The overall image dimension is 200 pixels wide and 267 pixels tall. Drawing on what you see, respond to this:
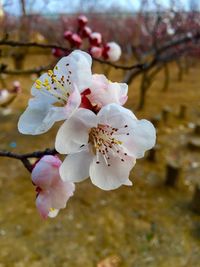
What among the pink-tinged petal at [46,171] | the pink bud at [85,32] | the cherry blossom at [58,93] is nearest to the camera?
the cherry blossom at [58,93]

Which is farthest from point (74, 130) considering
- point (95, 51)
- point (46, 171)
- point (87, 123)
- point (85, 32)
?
point (85, 32)

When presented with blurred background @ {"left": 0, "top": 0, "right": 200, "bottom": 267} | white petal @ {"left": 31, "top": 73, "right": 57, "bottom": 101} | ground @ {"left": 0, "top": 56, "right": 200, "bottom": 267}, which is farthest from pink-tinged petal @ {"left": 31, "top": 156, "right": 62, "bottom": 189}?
ground @ {"left": 0, "top": 56, "right": 200, "bottom": 267}

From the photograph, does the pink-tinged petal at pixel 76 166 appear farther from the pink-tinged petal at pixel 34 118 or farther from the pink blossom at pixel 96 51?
the pink blossom at pixel 96 51

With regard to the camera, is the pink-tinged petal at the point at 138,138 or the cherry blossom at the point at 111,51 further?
the cherry blossom at the point at 111,51

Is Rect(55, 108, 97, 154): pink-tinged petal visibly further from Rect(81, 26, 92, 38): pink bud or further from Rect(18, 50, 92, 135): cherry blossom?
Rect(81, 26, 92, 38): pink bud

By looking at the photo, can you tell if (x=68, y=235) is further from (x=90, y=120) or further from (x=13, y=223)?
(x=90, y=120)

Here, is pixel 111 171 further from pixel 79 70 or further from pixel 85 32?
pixel 85 32

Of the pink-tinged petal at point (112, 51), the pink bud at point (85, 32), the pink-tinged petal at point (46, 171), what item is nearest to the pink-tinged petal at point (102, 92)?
the pink-tinged petal at point (46, 171)
